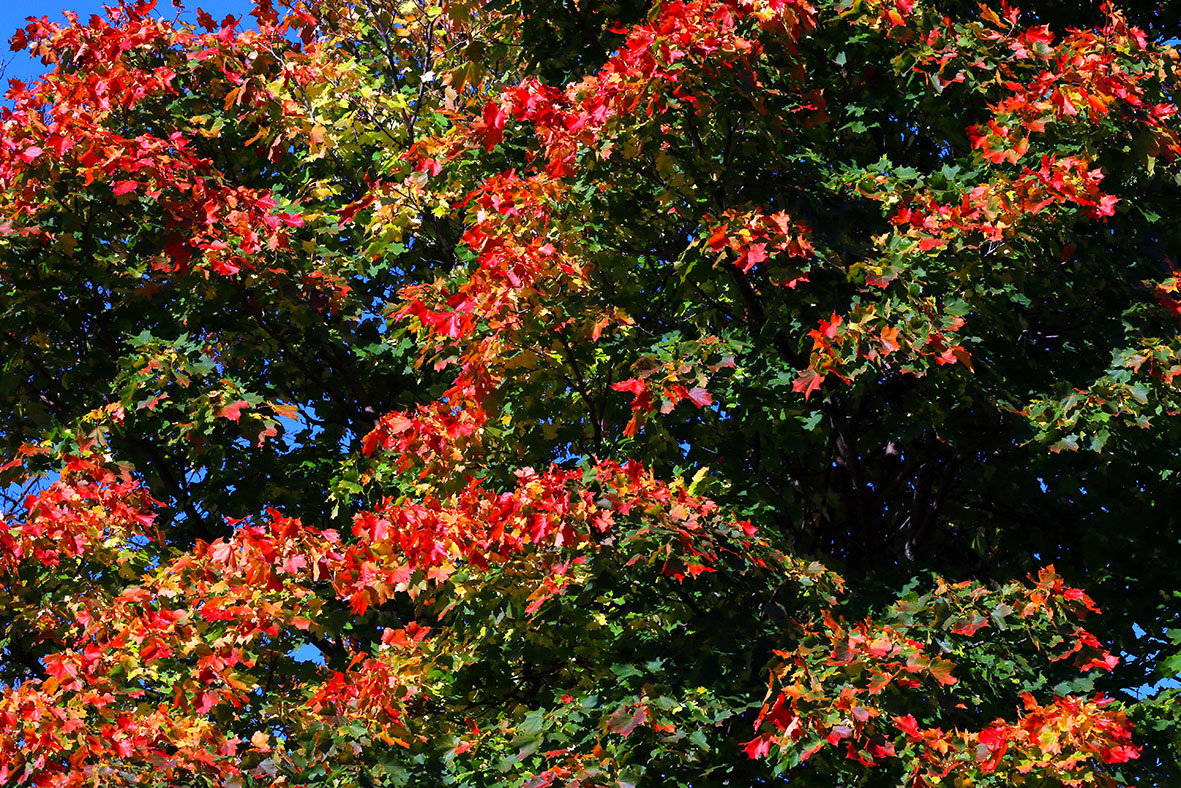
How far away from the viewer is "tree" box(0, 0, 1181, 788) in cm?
607

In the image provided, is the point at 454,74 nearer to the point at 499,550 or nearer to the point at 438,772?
the point at 499,550

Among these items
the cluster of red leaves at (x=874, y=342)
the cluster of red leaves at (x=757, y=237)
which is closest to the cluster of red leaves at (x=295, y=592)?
the cluster of red leaves at (x=874, y=342)

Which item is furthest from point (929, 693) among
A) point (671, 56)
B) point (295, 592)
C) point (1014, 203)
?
point (671, 56)

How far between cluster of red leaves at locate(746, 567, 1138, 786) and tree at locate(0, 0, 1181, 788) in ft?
0.09

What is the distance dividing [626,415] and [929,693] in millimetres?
2395

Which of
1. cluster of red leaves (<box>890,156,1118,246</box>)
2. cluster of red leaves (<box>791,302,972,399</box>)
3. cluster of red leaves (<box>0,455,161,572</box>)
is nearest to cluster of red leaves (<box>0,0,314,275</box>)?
cluster of red leaves (<box>0,455,161,572</box>)

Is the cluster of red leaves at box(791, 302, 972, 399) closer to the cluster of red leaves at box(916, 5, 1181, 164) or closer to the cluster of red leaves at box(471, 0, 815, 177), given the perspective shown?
the cluster of red leaves at box(916, 5, 1181, 164)

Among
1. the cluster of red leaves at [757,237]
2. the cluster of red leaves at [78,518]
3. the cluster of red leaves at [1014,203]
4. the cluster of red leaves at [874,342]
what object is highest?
the cluster of red leaves at [78,518]

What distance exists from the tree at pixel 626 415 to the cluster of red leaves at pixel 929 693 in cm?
3

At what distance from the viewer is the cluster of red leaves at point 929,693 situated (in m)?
5.29

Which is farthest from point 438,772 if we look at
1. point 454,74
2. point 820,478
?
point 454,74

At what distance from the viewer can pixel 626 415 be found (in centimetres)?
740

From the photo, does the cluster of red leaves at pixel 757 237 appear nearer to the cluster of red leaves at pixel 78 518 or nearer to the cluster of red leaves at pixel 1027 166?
the cluster of red leaves at pixel 1027 166

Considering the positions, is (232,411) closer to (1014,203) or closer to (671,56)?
(671,56)
